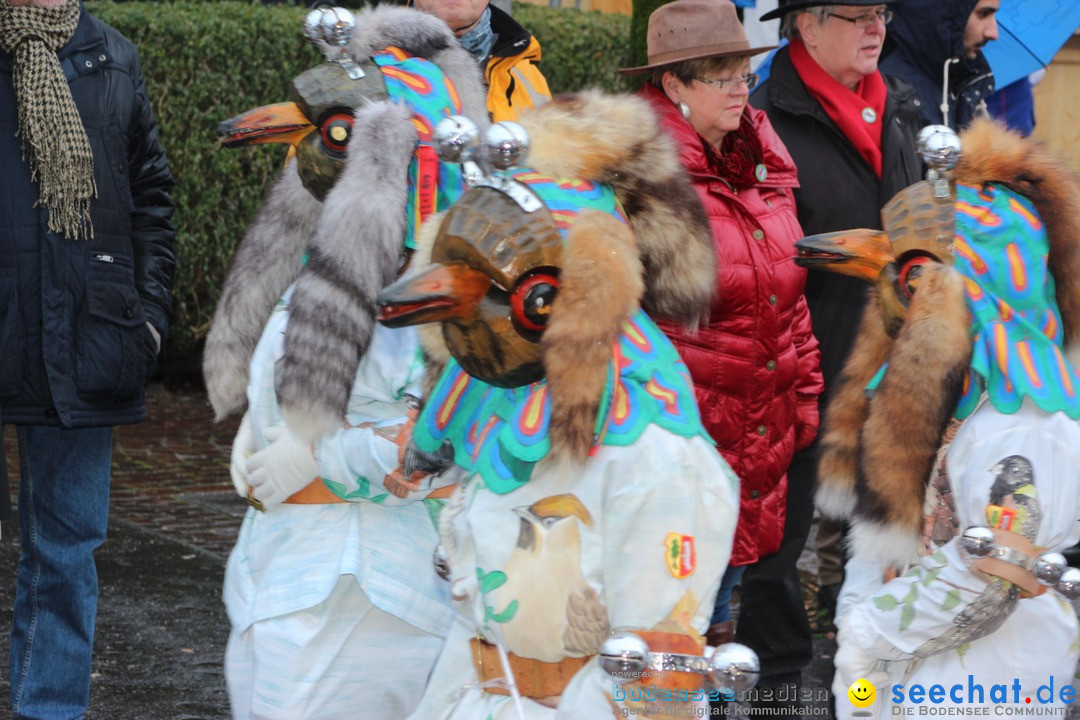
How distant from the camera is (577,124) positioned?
2.80 meters

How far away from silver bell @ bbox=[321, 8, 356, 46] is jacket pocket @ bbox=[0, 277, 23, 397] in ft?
4.28

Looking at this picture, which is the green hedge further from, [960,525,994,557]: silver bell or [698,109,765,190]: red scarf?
[960,525,994,557]: silver bell

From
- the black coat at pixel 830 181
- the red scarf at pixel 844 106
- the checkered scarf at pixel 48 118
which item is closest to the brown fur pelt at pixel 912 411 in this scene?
the black coat at pixel 830 181

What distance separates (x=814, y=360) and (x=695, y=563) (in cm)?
216

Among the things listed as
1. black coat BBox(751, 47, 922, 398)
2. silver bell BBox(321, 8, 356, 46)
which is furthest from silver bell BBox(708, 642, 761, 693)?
black coat BBox(751, 47, 922, 398)

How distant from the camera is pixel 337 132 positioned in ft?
11.6

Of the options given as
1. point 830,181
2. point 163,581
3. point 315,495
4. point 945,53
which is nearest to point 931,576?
point 315,495

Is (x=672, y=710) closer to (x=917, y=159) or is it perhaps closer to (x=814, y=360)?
(x=814, y=360)

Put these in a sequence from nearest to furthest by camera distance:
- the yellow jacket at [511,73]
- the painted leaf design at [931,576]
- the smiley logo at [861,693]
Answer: the painted leaf design at [931,576], the smiley logo at [861,693], the yellow jacket at [511,73]

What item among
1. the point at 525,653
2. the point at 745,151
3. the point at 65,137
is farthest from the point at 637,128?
the point at 65,137

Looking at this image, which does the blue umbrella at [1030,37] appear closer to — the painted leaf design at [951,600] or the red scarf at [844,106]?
the red scarf at [844,106]

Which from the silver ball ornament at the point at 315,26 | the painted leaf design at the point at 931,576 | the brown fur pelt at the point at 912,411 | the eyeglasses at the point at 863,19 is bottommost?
the painted leaf design at the point at 931,576

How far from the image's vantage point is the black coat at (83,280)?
4.34 m

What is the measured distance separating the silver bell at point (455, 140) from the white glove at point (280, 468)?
2.42 feet
